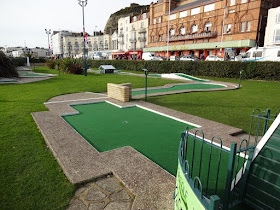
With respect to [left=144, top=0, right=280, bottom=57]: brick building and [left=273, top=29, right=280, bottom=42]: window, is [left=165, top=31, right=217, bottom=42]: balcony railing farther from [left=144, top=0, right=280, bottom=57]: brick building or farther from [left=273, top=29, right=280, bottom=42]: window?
[left=273, top=29, right=280, bottom=42]: window

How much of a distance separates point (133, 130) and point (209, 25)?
1882 inches

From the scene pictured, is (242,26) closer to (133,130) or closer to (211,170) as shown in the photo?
(133,130)

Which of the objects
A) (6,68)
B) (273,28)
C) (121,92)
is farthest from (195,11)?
(121,92)

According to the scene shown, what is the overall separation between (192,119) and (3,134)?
20.2 ft

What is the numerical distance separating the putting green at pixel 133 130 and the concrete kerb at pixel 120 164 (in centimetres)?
36

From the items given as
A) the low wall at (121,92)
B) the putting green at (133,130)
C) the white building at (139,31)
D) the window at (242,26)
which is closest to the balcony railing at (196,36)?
the window at (242,26)

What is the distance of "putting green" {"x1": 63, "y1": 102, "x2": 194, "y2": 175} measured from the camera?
17.1 ft

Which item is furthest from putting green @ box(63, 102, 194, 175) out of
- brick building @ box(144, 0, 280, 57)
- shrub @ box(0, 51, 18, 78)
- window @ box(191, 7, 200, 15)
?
window @ box(191, 7, 200, 15)

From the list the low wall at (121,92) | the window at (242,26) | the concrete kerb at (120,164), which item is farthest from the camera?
the window at (242,26)

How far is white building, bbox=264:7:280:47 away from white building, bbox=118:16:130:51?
47.9 m

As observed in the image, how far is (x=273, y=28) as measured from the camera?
119 ft

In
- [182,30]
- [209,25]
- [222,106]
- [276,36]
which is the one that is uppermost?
[209,25]

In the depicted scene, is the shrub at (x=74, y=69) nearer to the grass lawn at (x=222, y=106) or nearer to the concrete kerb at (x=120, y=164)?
the grass lawn at (x=222, y=106)

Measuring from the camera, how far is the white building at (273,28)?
3578cm
